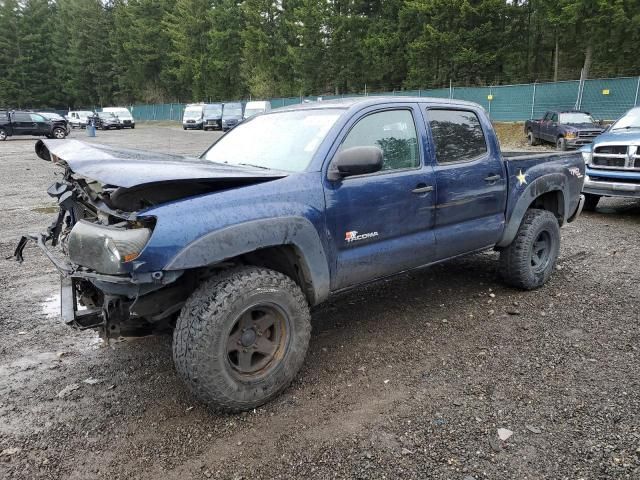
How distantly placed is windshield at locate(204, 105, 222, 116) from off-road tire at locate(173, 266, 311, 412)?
3871 centimetres

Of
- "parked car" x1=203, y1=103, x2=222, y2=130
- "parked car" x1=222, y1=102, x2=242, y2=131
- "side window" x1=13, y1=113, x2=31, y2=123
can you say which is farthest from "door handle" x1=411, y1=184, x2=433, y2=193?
"parked car" x1=203, y1=103, x2=222, y2=130

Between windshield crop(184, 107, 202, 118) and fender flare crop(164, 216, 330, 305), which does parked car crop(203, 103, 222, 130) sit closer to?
windshield crop(184, 107, 202, 118)

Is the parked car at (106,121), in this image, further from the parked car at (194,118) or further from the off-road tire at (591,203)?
the off-road tire at (591,203)

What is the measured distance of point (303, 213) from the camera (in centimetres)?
306

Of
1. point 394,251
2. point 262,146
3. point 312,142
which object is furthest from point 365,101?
point 394,251

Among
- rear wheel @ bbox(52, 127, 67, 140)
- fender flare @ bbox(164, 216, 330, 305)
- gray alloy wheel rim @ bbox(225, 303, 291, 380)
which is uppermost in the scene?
rear wheel @ bbox(52, 127, 67, 140)

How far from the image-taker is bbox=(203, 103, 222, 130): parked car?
1550 inches

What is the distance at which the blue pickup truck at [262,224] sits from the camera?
2.66 m

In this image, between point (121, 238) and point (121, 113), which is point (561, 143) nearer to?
point (121, 238)

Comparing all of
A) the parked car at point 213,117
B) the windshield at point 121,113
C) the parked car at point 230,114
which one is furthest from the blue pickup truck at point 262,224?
the windshield at point 121,113

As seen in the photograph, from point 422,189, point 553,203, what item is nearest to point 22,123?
point 553,203

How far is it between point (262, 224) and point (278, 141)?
1.08 meters

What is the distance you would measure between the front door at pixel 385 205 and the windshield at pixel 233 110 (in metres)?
35.6

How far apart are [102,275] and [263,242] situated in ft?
2.95
